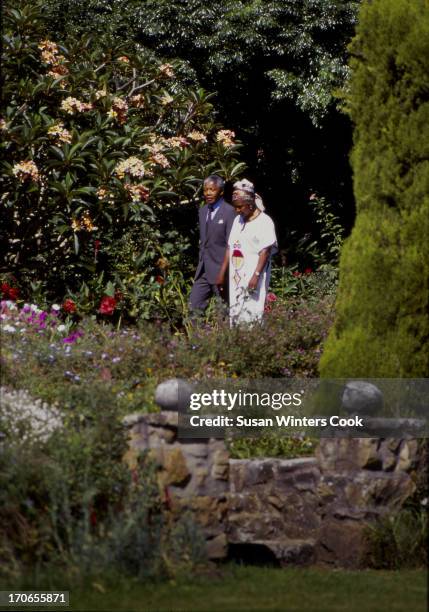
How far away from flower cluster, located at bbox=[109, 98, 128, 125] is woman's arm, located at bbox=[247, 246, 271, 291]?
289 cm

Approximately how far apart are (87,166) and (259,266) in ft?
8.45

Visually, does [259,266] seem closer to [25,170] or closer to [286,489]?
[25,170]

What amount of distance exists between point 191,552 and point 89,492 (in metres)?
0.64

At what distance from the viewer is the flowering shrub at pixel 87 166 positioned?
10.8 metres

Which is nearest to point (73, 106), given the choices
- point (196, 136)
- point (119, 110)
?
point (119, 110)

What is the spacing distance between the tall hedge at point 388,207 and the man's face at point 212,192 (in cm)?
346

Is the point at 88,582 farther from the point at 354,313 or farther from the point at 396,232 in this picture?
the point at 396,232

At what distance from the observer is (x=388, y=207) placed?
6.95m

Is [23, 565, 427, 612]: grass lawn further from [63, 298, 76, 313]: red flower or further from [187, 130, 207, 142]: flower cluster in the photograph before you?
[187, 130, 207, 142]: flower cluster

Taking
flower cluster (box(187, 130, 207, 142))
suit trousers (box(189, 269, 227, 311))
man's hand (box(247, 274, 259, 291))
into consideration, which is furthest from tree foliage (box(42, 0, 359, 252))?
man's hand (box(247, 274, 259, 291))

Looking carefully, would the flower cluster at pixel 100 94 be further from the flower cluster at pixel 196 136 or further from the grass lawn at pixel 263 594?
the grass lawn at pixel 263 594

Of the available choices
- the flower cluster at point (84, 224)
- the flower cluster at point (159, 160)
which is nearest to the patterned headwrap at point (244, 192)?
the flower cluster at point (159, 160)

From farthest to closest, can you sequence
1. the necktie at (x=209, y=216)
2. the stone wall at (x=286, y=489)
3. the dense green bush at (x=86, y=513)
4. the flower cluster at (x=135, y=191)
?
the flower cluster at (x=135, y=191), the necktie at (x=209, y=216), the stone wall at (x=286, y=489), the dense green bush at (x=86, y=513)

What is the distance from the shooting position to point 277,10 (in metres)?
14.2
